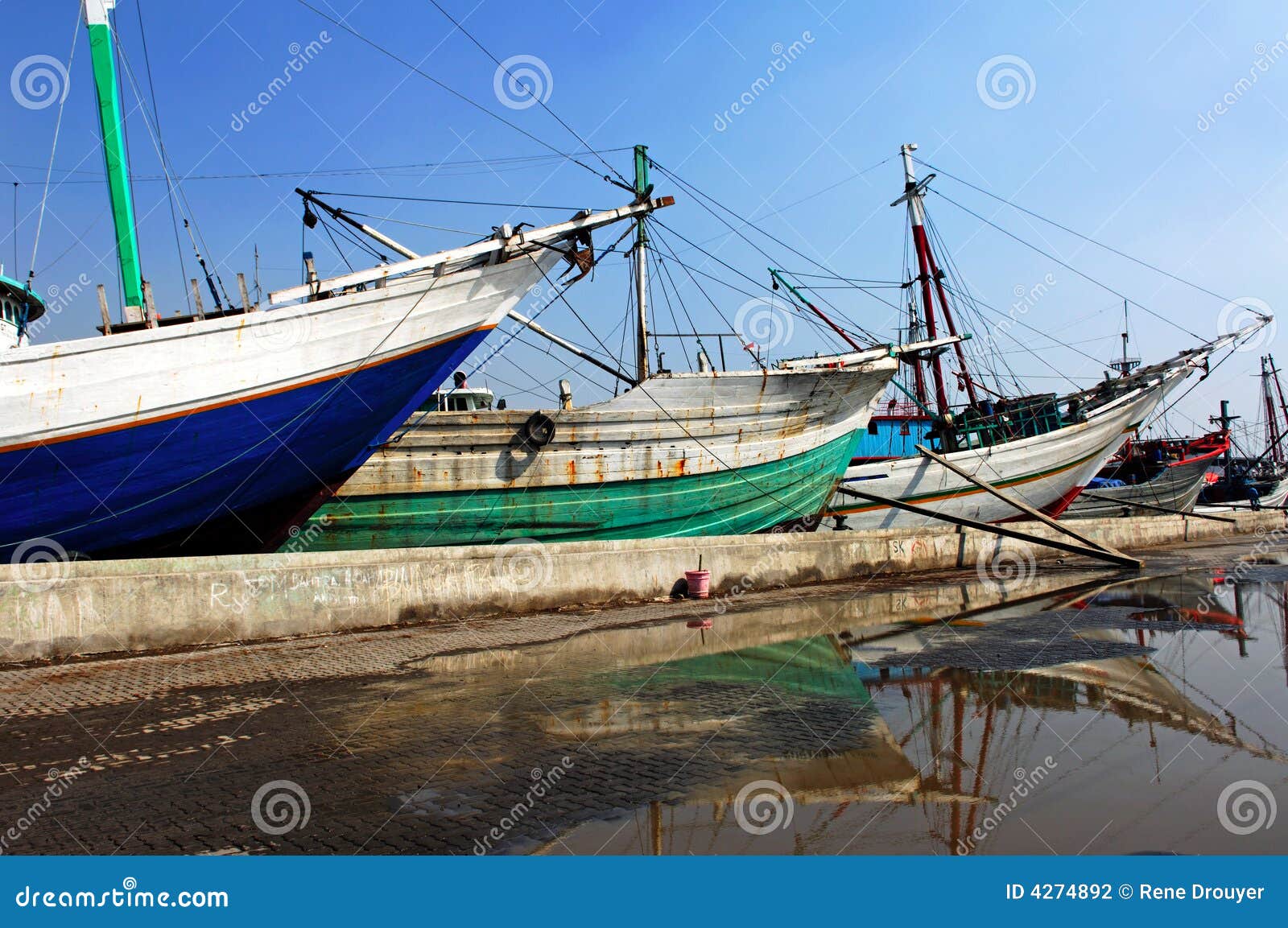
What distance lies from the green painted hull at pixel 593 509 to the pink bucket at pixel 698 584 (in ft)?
12.0

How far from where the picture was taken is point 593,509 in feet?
51.9

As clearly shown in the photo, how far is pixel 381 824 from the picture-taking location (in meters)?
4.10

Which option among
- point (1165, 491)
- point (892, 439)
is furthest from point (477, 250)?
point (1165, 491)

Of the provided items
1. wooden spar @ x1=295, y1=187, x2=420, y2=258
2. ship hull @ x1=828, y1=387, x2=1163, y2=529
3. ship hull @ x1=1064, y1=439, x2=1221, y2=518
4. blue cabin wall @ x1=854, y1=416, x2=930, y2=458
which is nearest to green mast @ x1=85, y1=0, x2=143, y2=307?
wooden spar @ x1=295, y1=187, x2=420, y2=258

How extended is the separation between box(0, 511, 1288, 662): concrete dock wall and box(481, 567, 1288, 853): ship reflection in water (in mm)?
2001

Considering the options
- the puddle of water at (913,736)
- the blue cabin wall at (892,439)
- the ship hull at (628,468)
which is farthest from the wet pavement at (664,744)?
the blue cabin wall at (892,439)

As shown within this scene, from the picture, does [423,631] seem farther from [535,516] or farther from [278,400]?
[535,516]

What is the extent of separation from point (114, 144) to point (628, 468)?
992cm

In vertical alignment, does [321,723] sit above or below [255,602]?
below

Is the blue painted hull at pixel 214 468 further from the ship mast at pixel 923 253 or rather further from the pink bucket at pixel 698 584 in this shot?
the ship mast at pixel 923 253

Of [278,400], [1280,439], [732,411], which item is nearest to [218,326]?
[278,400]

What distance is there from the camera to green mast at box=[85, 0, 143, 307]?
538 inches

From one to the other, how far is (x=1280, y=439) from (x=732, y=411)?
59.9 metres

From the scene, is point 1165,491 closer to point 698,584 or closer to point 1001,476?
point 1001,476
